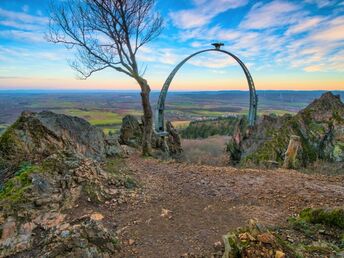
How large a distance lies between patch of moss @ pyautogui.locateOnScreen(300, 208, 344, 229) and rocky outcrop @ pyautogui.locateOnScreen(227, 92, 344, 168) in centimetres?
589

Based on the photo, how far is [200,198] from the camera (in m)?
6.70

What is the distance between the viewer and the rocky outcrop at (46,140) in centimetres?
752

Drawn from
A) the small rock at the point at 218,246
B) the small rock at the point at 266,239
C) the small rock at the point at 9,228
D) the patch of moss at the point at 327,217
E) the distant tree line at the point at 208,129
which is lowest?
the distant tree line at the point at 208,129

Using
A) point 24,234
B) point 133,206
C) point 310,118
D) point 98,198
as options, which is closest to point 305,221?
point 133,206

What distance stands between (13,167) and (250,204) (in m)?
5.77

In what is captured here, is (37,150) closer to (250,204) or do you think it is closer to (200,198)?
(200,198)

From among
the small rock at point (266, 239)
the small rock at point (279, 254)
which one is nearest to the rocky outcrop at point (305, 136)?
the small rock at point (266, 239)

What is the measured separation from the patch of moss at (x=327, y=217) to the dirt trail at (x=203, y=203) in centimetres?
78

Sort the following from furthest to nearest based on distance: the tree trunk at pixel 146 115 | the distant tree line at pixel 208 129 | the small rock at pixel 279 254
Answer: the distant tree line at pixel 208 129 < the tree trunk at pixel 146 115 < the small rock at pixel 279 254

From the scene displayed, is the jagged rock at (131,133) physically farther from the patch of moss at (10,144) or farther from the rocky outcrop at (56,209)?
the rocky outcrop at (56,209)

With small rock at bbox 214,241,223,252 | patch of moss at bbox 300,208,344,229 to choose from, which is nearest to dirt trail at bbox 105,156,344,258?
small rock at bbox 214,241,223,252

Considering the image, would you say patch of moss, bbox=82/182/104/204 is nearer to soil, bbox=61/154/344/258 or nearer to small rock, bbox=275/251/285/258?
soil, bbox=61/154/344/258

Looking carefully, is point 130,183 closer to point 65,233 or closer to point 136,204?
point 136,204

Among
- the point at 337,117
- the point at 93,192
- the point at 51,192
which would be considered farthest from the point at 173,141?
the point at 51,192
